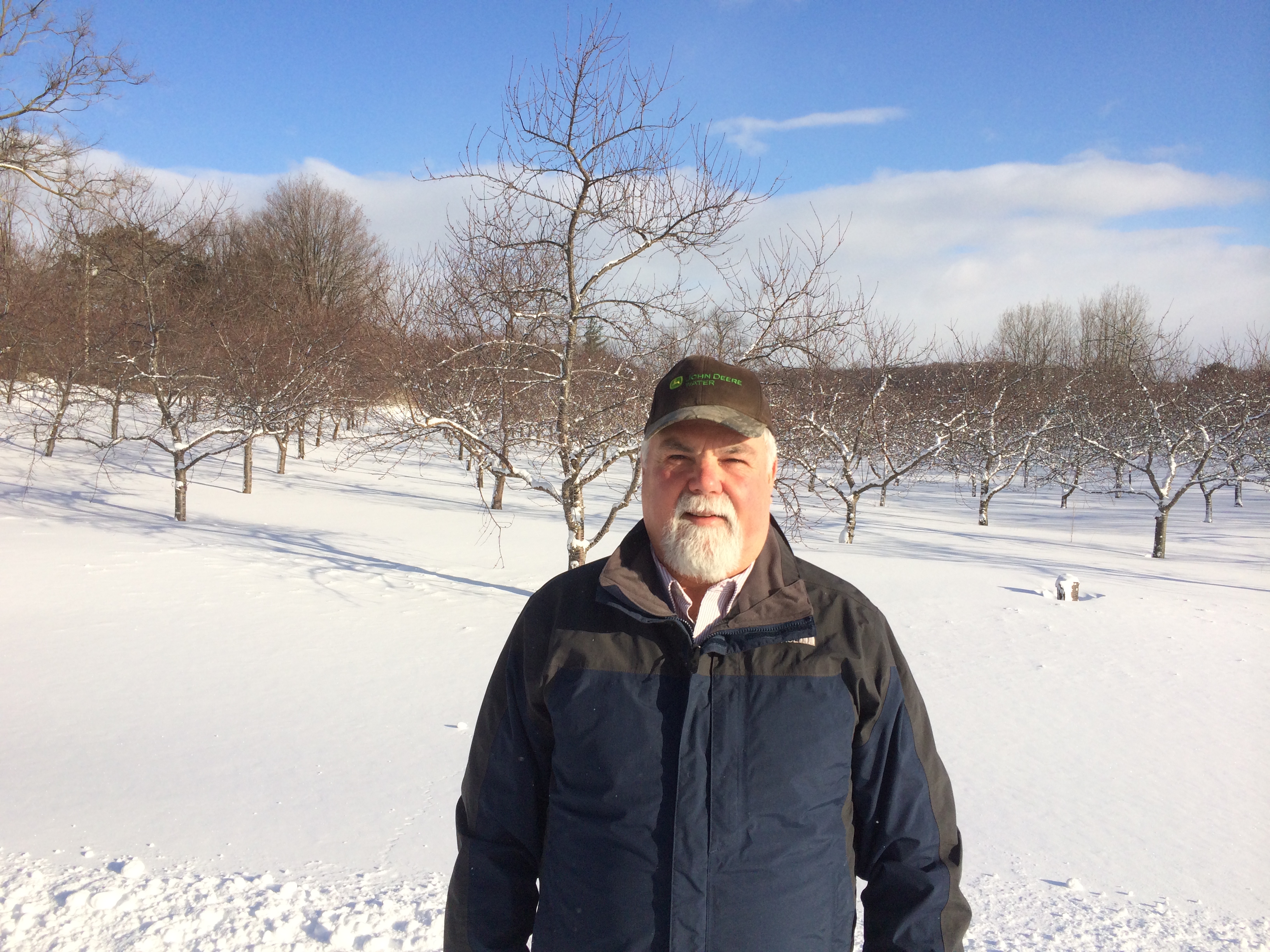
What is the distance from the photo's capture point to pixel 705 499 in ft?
6.14

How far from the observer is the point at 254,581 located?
11.0 meters

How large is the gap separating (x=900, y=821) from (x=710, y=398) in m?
1.04

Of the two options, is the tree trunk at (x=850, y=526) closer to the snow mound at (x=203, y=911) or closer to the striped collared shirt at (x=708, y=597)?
the snow mound at (x=203, y=911)

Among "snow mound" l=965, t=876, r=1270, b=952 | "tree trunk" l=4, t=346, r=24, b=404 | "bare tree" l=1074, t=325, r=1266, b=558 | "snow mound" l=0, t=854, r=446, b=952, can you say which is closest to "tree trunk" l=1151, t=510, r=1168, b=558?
"bare tree" l=1074, t=325, r=1266, b=558

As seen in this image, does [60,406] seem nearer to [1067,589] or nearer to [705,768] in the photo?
[705,768]

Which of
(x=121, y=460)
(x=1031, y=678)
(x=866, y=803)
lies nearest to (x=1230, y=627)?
(x=1031, y=678)

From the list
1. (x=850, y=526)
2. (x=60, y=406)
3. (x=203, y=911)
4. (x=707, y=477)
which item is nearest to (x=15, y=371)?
(x=60, y=406)

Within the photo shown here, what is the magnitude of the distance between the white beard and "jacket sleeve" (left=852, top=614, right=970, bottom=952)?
0.36 m

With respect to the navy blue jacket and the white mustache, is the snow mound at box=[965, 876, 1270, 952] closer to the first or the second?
the navy blue jacket

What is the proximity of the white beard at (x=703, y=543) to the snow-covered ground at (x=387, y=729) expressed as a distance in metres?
2.45

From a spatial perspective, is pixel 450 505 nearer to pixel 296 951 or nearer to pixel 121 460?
pixel 121 460

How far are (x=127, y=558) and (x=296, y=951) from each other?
34.0 ft

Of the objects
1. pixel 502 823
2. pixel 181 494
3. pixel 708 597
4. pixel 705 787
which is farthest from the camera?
pixel 181 494

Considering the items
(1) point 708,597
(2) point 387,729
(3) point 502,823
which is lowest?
(2) point 387,729
